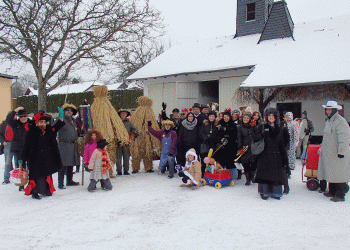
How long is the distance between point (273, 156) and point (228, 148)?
140 centimetres

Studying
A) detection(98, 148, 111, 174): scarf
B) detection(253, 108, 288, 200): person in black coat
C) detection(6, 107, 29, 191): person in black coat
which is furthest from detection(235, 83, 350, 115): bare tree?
detection(6, 107, 29, 191): person in black coat

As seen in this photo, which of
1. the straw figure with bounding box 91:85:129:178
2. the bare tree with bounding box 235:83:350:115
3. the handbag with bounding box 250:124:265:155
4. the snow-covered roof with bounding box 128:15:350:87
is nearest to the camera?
the handbag with bounding box 250:124:265:155

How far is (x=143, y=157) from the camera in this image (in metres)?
8.06

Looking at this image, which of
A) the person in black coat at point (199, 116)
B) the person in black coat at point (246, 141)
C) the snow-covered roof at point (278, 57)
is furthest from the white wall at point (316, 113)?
the person in black coat at point (246, 141)

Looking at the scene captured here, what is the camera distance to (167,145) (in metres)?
7.57

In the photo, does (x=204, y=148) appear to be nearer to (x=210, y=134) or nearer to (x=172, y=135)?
(x=210, y=134)

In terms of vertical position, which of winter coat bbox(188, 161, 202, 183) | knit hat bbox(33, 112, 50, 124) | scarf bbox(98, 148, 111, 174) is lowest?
winter coat bbox(188, 161, 202, 183)

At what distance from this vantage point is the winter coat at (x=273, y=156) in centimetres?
537

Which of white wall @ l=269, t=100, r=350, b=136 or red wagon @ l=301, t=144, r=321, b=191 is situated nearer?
red wagon @ l=301, t=144, r=321, b=191

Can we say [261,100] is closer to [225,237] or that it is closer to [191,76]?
[191,76]

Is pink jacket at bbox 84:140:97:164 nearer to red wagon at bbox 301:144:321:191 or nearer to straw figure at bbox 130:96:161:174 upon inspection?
straw figure at bbox 130:96:161:174

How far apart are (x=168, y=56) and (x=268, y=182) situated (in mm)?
13052

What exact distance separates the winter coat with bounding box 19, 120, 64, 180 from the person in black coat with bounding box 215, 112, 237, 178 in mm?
3453

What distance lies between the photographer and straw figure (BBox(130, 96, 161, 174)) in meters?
7.91
